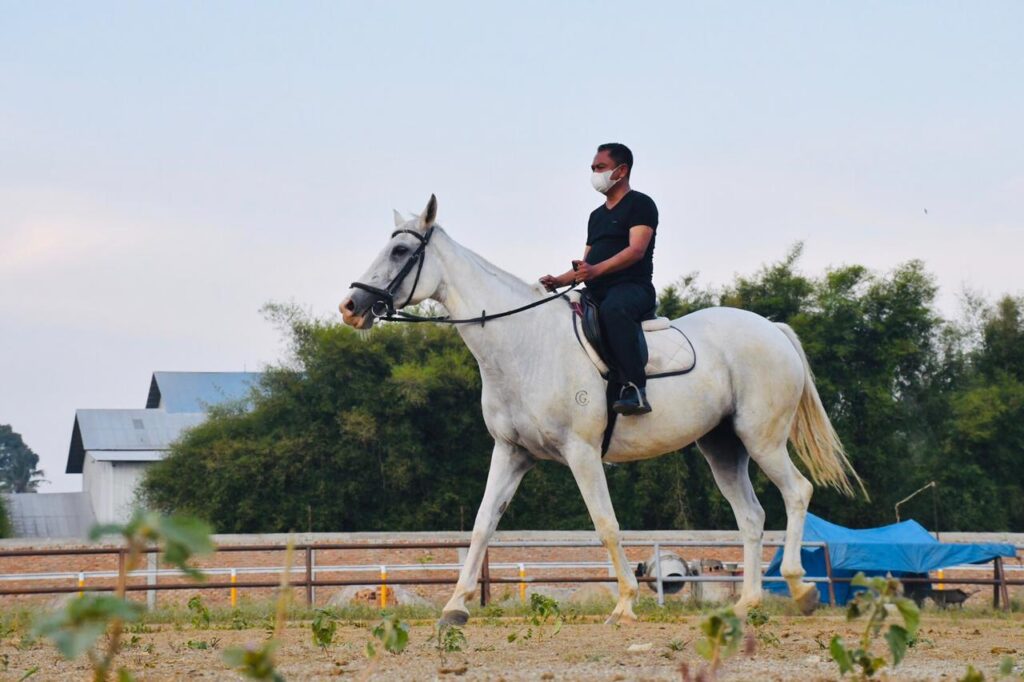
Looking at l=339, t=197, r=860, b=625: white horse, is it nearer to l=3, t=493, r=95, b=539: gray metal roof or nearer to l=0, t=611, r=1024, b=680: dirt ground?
l=0, t=611, r=1024, b=680: dirt ground

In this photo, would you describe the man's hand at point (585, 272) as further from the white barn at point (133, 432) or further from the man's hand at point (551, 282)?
the white barn at point (133, 432)

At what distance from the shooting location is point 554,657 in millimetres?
6930

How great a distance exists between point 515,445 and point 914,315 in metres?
35.2

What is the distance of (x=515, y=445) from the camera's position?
8.41 m

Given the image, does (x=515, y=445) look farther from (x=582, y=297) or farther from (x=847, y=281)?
(x=847, y=281)

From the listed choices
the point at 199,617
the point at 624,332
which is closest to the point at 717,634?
the point at 624,332

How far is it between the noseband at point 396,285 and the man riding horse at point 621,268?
898mm

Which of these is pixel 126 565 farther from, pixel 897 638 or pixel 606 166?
pixel 606 166

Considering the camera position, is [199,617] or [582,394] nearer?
[582,394]

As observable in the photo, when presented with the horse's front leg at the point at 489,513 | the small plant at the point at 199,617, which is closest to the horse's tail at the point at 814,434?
the horse's front leg at the point at 489,513

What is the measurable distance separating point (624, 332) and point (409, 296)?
1424 millimetres

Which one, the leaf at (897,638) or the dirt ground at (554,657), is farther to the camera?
the dirt ground at (554,657)

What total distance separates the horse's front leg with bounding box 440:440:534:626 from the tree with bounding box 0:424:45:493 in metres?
127

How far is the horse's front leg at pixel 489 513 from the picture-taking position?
8203 mm
